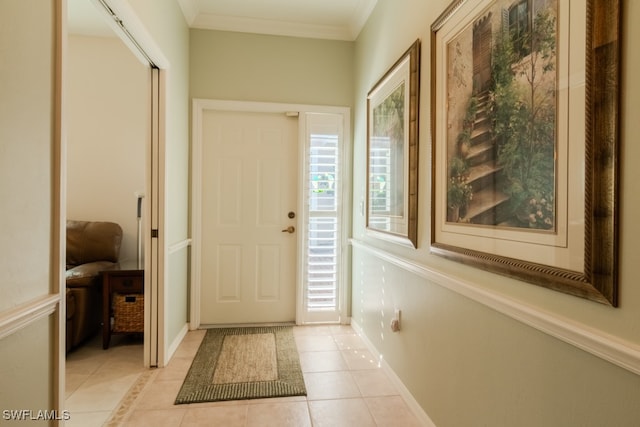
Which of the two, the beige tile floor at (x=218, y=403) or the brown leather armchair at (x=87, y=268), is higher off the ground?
the brown leather armchair at (x=87, y=268)

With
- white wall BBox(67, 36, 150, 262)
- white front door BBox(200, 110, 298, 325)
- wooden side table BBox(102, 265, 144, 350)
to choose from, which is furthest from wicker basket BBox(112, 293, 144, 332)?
white wall BBox(67, 36, 150, 262)

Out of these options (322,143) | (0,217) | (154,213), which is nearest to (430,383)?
(0,217)

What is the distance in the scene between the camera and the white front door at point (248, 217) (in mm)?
3109

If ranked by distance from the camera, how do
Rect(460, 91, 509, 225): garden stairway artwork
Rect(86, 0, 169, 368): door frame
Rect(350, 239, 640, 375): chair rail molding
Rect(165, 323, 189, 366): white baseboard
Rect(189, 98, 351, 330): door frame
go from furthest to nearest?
Rect(189, 98, 351, 330): door frame → Rect(165, 323, 189, 366): white baseboard → Rect(86, 0, 169, 368): door frame → Rect(460, 91, 509, 225): garden stairway artwork → Rect(350, 239, 640, 375): chair rail molding

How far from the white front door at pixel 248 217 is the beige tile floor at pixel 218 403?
2.16ft

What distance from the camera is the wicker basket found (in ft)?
8.36

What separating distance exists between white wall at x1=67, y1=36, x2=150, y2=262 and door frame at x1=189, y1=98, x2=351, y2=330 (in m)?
0.61

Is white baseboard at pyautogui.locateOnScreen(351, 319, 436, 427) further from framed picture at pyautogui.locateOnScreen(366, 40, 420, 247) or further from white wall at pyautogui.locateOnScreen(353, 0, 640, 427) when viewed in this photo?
framed picture at pyautogui.locateOnScreen(366, 40, 420, 247)

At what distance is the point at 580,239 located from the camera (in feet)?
2.91

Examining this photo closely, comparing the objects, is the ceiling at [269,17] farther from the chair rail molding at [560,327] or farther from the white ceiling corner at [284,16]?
the chair rail molding at [560,327]

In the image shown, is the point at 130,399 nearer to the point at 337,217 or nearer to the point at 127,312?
the point at 127,312

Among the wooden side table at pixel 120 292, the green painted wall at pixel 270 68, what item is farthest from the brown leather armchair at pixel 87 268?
the green painted wall at pixel 270 68

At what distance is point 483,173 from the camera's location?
1.29m

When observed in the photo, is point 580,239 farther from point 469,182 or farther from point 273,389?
point 273,389
